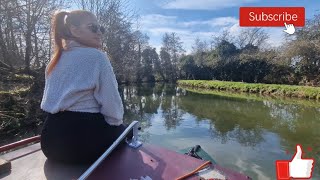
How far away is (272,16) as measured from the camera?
6098 mm

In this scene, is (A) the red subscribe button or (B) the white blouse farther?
(A) the red subscribe button

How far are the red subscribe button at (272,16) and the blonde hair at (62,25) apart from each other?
489 centimetres

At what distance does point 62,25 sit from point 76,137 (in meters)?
0.73

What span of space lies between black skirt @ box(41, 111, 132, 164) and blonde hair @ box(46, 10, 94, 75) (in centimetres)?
35

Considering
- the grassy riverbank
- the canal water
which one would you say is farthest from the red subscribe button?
the grassy riverbank

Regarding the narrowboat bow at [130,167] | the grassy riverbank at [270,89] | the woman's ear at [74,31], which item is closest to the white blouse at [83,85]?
the woman's ear at [74,31]

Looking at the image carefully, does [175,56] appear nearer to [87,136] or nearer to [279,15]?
[279,15]

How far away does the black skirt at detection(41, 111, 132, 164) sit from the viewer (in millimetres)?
1692

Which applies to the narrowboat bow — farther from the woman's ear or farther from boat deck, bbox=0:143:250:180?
the woman's ear

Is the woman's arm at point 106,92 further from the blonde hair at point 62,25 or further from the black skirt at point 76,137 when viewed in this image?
the blonde hair at point 62,25

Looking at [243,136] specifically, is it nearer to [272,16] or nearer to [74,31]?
[272,16]

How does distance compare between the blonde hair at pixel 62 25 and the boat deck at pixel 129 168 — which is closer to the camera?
the boat deck at pixel 129 168

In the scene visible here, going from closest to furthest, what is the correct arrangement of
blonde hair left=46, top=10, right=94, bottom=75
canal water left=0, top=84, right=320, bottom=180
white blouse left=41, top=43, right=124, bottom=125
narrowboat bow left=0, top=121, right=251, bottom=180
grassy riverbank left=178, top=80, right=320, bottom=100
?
narrowboat bow left=0, top=121, right=251, bottom=180 < white blouse left=41, top=43, right=124, bottom=125 < blonde hair left=46, top=10, right=94, bottom=75 < canal water left=0, top=84, right=320, bottom=180 < grassy riverbank left=178, top=80, right=320, bottom=100

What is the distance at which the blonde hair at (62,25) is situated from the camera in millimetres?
1864
